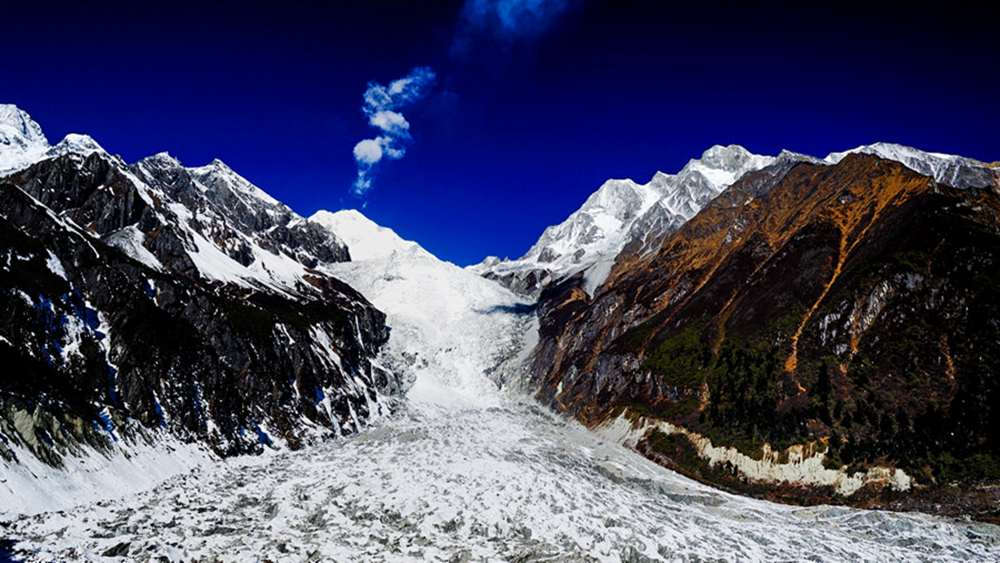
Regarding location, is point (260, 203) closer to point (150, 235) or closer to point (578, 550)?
point (150, 235)

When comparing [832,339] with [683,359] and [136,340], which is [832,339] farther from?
[136,340]

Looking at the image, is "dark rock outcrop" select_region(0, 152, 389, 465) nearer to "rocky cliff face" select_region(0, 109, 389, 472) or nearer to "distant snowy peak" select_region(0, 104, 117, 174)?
"rocky cliff face" select_region(0, 109, 389, 472)

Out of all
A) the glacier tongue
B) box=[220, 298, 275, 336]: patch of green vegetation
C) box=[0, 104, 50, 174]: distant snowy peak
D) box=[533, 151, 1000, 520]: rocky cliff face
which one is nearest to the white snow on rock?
box=[533, 151, 1000, 520]: rocky cliff face

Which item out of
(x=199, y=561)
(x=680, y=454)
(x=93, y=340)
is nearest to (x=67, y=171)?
(x=93, y=340)

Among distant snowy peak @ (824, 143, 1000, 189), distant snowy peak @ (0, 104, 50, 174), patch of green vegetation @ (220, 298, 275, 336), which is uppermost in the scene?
distant snowy peak @ (824, 143, 1000, 189)

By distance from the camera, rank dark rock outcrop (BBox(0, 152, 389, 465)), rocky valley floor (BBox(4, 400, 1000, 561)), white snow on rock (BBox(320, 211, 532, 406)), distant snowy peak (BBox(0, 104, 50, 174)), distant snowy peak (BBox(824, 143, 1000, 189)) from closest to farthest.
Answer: rocky valley floor (BBox(4, 400, 1000, 561)) < dark rock outcrop (BBox(0, 152, 389, 465)) < white snow on rock (BBox(320, 211, 532, 406)) < distant snowy peak (BBox(824, 143, 1000, 189)) < distant snowy peak (BBox(0, 104, 50, 174))

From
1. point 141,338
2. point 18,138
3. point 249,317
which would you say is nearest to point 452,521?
point 141,338

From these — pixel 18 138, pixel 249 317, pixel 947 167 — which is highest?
pixel 947 167

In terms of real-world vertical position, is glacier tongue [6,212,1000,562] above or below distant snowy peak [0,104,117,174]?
below
